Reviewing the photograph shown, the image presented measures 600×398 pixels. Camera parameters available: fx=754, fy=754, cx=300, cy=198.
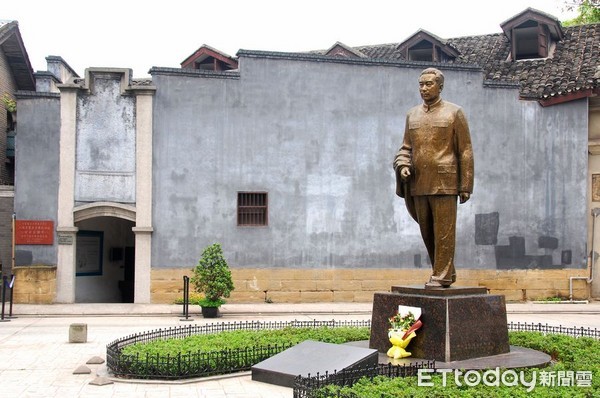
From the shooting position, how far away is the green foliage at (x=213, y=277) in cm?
1934

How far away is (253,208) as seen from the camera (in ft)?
75.0

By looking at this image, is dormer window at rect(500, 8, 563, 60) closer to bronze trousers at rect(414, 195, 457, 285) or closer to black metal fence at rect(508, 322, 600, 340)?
black metal fence at rect(508, 322, 600, 340)

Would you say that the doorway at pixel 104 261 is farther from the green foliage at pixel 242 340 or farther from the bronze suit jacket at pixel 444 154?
the bronze suit jacket at pixel 444 154

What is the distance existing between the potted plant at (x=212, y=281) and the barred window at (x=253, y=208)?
315 centimetres

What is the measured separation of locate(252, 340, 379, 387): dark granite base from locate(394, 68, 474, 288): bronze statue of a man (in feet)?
5.82

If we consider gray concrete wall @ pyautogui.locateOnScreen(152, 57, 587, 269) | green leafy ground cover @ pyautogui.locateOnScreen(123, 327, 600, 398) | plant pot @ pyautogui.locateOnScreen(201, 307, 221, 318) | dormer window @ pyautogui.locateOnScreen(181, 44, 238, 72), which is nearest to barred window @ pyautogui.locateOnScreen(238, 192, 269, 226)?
gray concrete wall @ pyautogui.locateOnScreen(152, 57, 587, 269)

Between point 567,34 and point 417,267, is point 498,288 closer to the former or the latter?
point 417,267

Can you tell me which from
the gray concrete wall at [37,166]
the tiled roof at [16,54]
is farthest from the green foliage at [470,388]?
the tiled roof at [16,54]

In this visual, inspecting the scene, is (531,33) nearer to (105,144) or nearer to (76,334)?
(105,144)

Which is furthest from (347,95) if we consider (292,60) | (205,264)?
(205,264)

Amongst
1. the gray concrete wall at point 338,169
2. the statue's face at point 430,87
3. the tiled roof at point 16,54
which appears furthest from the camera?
the tiled roof at point 16,54

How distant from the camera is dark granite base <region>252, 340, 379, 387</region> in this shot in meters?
9.26

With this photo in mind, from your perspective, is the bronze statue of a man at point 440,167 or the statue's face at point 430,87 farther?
the statue's face at point 430,87

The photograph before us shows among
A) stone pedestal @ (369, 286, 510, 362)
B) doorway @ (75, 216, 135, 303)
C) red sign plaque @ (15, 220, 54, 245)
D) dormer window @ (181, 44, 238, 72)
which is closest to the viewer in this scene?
stone pedestal @ (369, 286, 510, 362)
